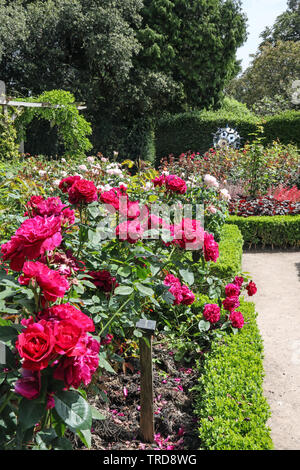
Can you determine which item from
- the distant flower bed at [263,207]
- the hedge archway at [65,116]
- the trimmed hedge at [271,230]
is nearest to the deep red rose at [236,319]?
the trimmed hedge at [271,230]

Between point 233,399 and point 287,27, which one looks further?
point 287,27

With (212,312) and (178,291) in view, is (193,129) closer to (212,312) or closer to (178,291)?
(212,312)

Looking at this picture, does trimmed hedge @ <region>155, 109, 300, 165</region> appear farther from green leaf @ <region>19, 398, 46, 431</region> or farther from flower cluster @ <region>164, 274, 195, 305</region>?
green leaf @ <region>19, 398, 46, 431</region>

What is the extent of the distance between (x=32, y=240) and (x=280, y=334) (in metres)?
3.06

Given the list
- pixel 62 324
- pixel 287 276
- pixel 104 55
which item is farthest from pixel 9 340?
pixel 104 55

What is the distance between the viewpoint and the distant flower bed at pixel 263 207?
23.1ft

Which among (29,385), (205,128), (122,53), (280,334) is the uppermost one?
(122,53)

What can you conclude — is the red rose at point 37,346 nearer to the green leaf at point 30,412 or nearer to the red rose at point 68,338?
the red rose at point 68,338

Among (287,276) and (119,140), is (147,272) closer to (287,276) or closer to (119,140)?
(287,276)

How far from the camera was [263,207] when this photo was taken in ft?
23.5

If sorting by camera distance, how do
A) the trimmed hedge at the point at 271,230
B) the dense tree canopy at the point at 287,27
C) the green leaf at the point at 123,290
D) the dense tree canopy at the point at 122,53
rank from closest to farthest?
the green leaf at the point at 123,290 < the trimmed hedge at the point at 271,230 < the dense tree canopy at the point at 122,53 < the dense tree canopy at the point at 287,27

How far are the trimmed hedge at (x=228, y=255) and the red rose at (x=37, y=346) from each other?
2.41m

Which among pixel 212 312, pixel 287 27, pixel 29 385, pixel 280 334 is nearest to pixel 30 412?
pixel 29 385
